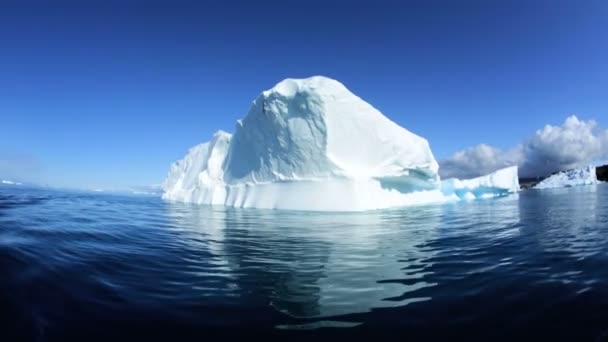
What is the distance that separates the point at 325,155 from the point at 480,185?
21.7 m

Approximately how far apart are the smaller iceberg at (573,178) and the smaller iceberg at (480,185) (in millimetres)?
38408

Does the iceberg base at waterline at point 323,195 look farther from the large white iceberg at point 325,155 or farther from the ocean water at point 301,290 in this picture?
the ocean water at point 301,290

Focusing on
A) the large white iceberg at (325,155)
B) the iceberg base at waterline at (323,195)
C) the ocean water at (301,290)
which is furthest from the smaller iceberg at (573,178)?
the ocean water at (301,290)

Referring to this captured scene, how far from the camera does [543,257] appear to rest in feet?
16.3

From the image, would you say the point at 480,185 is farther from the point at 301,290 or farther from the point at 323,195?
the point at 301,290

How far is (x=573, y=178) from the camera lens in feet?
213

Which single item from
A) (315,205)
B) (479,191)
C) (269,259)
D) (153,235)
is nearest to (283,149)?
(315,205)

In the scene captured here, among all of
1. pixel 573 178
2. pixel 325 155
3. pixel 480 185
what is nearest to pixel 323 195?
pixel 325 155

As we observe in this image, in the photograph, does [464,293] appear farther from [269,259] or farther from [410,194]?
[410,194]

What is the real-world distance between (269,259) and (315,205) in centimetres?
1266

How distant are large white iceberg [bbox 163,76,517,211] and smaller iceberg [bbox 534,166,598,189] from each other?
5676 centimetres

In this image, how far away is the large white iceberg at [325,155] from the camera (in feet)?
60.6

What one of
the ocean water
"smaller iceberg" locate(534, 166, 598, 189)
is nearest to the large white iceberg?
the ocean water

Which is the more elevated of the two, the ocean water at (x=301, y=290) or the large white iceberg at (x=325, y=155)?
the large white iceberg at (x=325, y=155)
